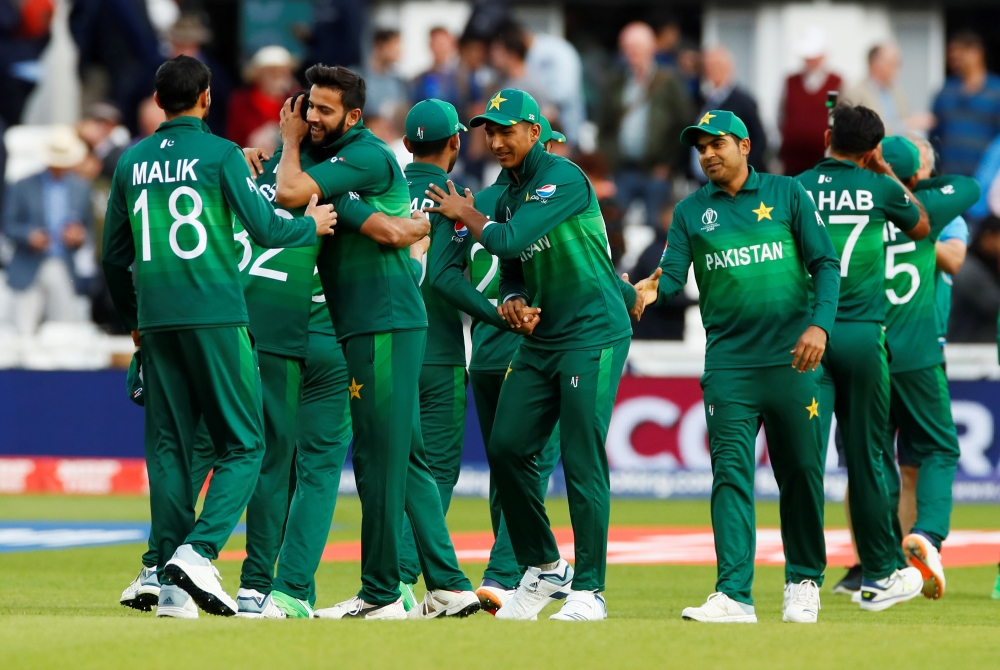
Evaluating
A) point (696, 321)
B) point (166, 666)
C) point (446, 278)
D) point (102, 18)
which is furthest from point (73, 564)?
point (102, 18)

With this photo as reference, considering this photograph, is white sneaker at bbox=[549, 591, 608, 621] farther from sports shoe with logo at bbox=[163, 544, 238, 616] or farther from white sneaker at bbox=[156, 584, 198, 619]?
white sneaker at bbox=[156, 584, 198, 619]

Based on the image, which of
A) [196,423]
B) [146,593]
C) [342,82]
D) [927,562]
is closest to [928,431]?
[927,562]

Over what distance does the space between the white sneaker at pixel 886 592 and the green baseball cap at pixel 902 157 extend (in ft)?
7.71

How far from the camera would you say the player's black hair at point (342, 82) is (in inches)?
295

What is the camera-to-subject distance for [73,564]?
1102 centimetres

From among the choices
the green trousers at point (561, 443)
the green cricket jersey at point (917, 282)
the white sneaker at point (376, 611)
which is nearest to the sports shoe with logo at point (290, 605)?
the white sneaker at point (376, 611)

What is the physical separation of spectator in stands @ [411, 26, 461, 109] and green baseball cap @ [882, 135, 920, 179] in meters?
8.65

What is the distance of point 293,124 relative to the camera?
758cm

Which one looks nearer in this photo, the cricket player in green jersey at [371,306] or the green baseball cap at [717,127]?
the cricket player in green jersey at [371,306]

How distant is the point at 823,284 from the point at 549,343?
4.48ft

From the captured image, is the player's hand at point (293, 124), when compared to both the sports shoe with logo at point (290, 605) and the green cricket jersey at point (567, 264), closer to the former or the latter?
the green cricket jersey at point (567, 264)

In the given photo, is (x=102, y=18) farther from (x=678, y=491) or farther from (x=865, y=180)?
(x=865, y=180)

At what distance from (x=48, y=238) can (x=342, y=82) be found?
36.7ft

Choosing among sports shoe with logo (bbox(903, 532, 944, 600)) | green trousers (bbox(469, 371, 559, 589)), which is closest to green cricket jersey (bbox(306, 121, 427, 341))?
green trousers (bbox(469, 371, 559, 589))
